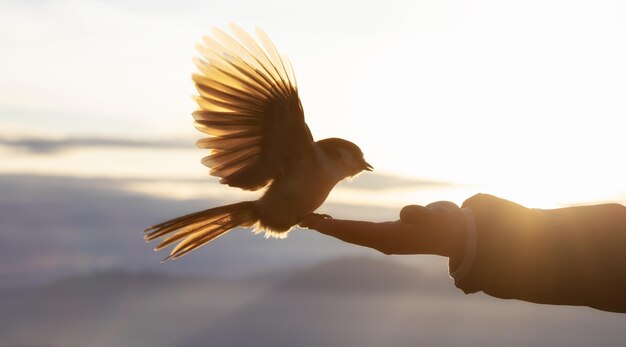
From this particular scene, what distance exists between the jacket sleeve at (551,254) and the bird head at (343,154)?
8.05 feet

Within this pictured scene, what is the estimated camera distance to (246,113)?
17.3 feet

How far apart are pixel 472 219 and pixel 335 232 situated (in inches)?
29.6

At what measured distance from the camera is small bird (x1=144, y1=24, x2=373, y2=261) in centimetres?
500

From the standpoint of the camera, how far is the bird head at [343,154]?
5.06 meters

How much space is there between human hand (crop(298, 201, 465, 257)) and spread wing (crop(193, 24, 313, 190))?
2.07m

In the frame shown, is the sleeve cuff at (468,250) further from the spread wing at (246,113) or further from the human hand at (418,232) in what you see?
the spread wing at (246,113)

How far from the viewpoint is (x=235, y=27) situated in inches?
195

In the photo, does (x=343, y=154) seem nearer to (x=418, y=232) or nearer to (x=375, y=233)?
(x=375, y=233)

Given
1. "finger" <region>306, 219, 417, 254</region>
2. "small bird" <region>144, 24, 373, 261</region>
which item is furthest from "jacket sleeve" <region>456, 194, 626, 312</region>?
"small bird" <region>144, 24, 373, 261</region>

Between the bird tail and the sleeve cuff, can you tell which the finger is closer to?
the sleeve cuff

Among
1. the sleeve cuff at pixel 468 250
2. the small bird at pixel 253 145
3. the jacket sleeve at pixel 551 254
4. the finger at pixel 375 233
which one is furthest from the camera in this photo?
the small bird at pixel 253 145

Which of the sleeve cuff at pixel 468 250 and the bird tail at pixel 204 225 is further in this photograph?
the bird tail at pixel 204 225

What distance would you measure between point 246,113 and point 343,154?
788 millimetres

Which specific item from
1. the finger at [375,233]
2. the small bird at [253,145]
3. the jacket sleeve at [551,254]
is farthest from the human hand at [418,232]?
the small bird at [253,145]
